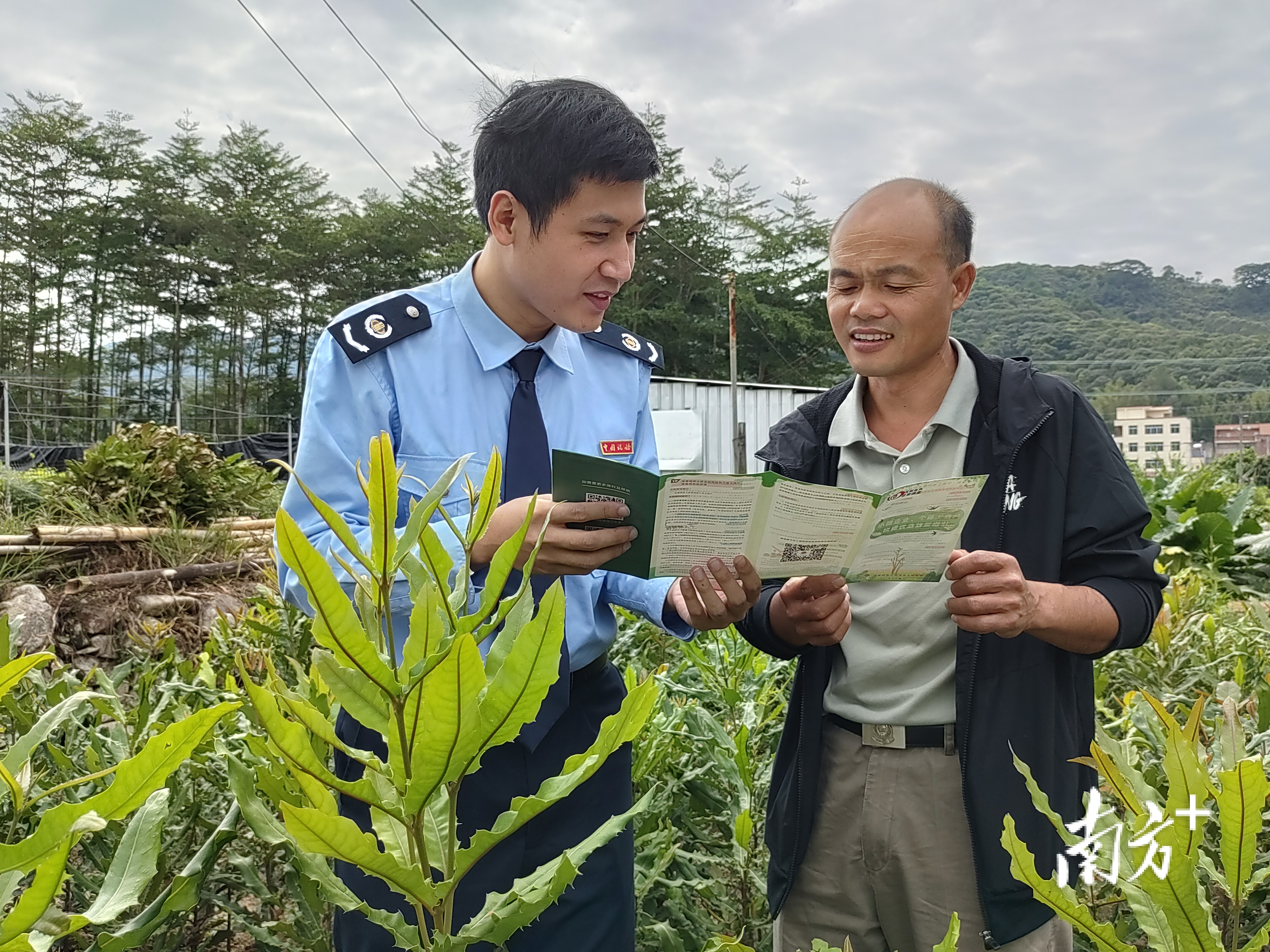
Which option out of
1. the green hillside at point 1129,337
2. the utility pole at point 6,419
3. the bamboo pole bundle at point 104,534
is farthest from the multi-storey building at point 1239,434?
the utility pole at point 6,419

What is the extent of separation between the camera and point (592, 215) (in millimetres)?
1288

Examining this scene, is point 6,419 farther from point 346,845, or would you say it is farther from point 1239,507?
point 1239,507

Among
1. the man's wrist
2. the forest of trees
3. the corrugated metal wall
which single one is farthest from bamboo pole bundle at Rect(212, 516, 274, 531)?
the forest of trees

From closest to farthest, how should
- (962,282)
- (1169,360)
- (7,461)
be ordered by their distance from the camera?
(962,282), (7,461), (1169,360)

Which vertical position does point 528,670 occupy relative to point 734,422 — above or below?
below

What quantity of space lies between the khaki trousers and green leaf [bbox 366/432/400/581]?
39.4 inches

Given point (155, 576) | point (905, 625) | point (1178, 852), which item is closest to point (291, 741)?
point (1178, 852)

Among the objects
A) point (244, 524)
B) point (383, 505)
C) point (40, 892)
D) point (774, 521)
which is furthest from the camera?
point (244, 524)

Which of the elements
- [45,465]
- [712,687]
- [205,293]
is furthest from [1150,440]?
[712,687]

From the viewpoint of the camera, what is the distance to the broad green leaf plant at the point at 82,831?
0.51 meters

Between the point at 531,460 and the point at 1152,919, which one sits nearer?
the point at 1152,919

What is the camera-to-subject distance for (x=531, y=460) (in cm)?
131

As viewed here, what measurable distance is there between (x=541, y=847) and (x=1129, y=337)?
1587 inches

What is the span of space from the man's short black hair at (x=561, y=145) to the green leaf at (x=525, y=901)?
0.88 metres
